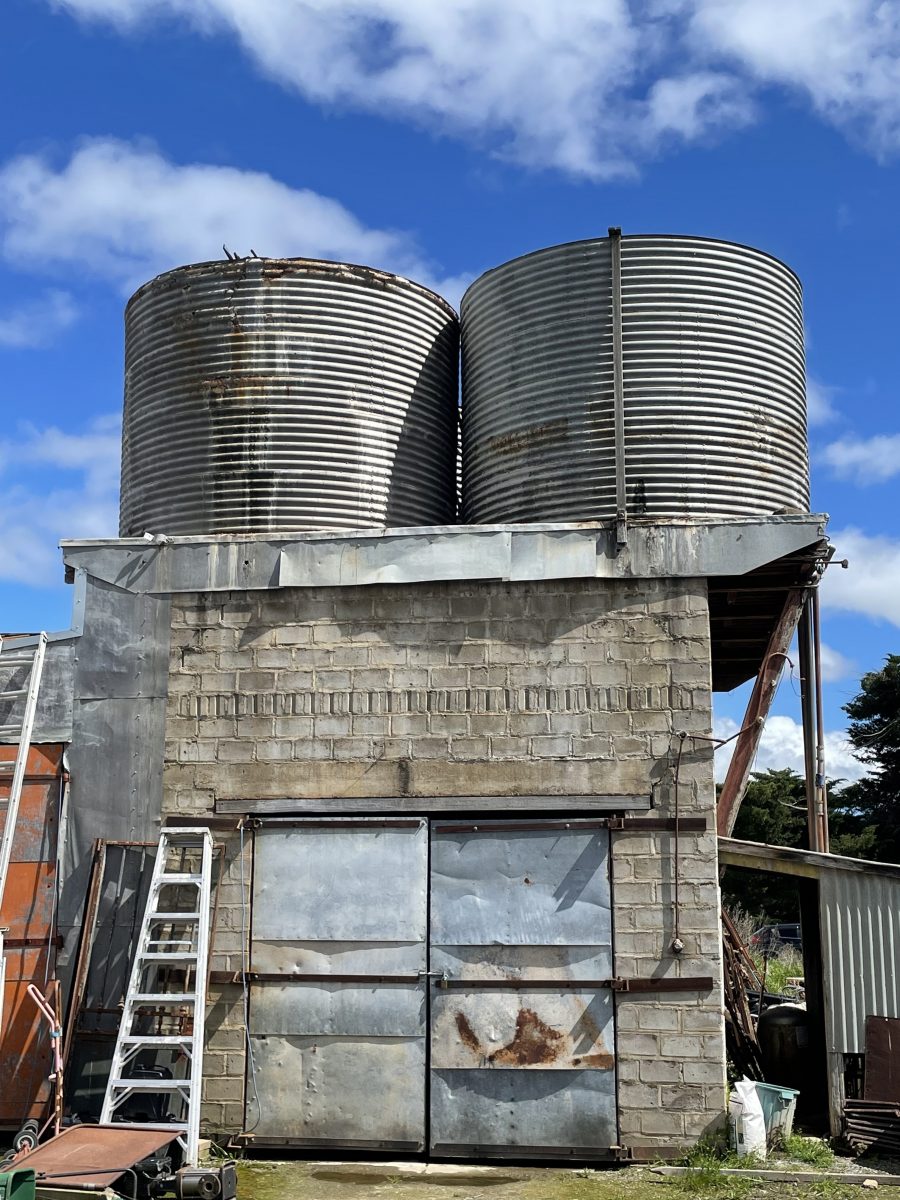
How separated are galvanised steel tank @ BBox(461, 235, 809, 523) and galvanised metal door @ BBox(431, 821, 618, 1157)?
9.58 ft

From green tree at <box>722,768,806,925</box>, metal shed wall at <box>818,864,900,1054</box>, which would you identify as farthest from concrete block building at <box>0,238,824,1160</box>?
green tree at <box>722,768,806,925</box>

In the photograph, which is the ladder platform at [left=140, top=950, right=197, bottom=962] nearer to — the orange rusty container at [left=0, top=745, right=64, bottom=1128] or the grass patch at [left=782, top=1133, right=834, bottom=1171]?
the orange rusty container at [left=0, top=745, right=64, bottom=1128]

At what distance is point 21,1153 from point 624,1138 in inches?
173

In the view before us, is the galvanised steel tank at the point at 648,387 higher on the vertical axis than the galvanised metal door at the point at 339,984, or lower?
higher

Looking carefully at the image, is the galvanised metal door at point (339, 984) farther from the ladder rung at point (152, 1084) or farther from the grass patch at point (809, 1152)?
the grass patch at point (809, 1152)

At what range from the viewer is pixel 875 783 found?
3541 centimetres

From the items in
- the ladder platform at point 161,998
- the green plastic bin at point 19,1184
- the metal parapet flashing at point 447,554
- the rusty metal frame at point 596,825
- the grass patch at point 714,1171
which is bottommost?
the grass patch at point 714,1171

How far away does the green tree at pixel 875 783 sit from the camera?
33594 millimetres

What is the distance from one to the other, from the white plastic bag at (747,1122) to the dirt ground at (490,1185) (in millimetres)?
304

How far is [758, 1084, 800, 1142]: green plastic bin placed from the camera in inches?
371

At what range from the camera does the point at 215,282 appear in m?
11.4

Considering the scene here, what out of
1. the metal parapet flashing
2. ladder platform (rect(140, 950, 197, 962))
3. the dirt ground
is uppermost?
the metal parapet flashing

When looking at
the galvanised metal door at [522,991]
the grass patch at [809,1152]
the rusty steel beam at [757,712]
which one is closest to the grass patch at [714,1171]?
the grass patch at [809,1152]

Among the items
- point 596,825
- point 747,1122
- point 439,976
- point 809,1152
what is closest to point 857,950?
point 809,1152
